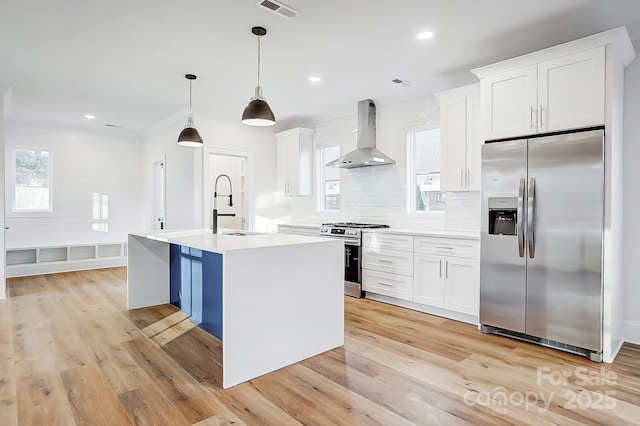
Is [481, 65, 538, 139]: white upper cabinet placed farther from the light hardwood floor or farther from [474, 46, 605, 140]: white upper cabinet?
the light hardwood floor

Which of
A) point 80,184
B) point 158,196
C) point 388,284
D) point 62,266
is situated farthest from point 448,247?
point 80,184

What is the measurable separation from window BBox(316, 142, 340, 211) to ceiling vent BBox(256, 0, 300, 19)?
319 cm

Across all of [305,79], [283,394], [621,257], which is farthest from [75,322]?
[621,257]

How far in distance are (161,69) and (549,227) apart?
4.11m

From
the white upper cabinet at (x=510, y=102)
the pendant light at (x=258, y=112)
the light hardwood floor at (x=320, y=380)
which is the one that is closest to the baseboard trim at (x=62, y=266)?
the light hardwood floor at (x=320, y=380)

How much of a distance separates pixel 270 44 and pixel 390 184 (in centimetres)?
257

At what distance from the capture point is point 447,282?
3912mm

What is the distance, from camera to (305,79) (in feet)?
14.3

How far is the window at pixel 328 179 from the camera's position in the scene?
6.06m

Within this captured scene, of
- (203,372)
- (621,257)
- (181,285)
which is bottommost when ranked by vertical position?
(203,372)

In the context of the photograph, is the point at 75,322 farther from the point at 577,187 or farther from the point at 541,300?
the point at 577,187

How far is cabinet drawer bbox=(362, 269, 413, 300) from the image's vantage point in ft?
14.1

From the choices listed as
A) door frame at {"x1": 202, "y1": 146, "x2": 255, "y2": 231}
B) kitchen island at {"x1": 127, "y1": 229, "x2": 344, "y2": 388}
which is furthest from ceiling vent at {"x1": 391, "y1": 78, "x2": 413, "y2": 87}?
door frame at {"x1": 202, "y1": 146, "x2": 255, "y2": 231}

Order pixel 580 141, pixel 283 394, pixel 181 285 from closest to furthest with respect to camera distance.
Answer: pixel 283 394 → pixel 580 141 → pixel 181 285
